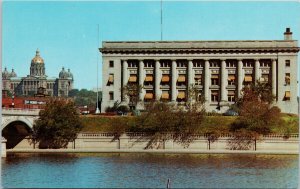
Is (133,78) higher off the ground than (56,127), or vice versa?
(133,78)

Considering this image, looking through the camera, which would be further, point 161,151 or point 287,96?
point 287,96

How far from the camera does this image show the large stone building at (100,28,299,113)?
110438 mm

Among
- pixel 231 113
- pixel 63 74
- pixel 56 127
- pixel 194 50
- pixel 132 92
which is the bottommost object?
pixel 56 127

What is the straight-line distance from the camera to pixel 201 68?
11394 cm

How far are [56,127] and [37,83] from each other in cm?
6900

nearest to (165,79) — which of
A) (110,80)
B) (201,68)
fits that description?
(201,68)

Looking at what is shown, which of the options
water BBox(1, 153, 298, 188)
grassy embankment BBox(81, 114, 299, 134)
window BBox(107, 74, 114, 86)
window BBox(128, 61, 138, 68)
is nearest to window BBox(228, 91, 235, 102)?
window BBox(128, 61, 138, 68)

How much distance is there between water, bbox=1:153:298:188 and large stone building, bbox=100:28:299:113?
3342 centimetres

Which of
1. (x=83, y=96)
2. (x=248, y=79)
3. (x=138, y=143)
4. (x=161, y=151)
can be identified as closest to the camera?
(x=161, y=151)

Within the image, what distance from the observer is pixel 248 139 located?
285 feet

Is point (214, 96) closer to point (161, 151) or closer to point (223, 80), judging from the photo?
point (223, 80)

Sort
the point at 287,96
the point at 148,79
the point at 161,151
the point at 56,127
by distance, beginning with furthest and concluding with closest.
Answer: the point at 148,79 → the point at 287,96 → the point at 56,127 → the point at 161,151

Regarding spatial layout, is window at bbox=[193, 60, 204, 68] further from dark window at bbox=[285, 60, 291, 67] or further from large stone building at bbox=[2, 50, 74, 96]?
large stone building at bbox=[2, 50, 74, 96]

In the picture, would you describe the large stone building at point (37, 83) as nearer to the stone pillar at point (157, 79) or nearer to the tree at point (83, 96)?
the tree at point (83, 96)
